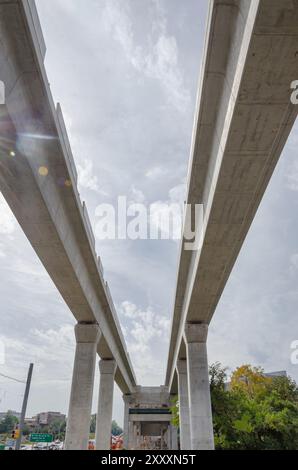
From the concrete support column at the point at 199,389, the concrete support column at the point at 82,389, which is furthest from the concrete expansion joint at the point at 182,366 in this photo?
the concrete support column at the point at 82,389

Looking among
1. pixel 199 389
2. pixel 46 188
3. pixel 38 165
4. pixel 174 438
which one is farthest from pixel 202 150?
A: pixel 174 438

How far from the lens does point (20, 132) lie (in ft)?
29.0

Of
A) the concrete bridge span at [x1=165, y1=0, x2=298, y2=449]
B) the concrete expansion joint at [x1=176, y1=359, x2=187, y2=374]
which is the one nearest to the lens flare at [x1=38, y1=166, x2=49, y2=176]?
the concrete bridge span at [x1=165, y1=0, x2=298, y2=449]

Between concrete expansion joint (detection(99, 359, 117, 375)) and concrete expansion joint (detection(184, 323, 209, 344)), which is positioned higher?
concrete expansion joint (detection(99, 359, 117, 375))

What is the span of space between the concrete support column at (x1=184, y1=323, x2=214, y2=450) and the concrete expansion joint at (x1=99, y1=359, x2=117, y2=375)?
1333cm

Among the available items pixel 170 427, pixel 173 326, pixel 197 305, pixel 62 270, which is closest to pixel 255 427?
pixel 173 326

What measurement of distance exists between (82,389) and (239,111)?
16970 millimetres

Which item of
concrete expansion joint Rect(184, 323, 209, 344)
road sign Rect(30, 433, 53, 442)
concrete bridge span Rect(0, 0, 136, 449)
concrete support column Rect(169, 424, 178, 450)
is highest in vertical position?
concrete bridge span Rect(0, 0, 136, 449)

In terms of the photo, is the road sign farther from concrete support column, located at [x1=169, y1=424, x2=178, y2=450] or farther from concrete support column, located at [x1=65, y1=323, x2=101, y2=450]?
concrete support column, located at [x1=169, y1=424, x2=178, y2=450]

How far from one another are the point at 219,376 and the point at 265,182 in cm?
2260

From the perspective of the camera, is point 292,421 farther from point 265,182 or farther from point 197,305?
point 265,182

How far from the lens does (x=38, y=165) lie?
10078 mm

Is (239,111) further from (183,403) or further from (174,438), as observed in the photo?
(174,438)

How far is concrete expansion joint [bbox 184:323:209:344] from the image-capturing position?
19.9 metres
